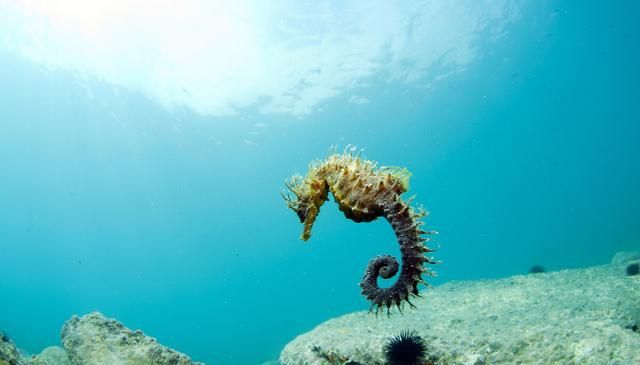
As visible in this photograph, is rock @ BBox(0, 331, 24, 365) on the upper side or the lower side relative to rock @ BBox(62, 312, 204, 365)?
lower

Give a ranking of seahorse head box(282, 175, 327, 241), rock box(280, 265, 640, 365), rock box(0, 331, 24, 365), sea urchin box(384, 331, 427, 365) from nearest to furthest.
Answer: rock box(0, 331, 24, 365) → seahorse head box(282, 175, 327, 241) → rock box(280, 265, 640, 365) → sea urchin box(384, 331, 427, 365)

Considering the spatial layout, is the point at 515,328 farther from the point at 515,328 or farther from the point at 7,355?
the point at 7,355

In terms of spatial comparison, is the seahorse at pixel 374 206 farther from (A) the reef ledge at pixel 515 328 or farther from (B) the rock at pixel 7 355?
(A) the reef ledge at pixel 515 328

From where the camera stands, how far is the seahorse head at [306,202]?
14.1 feet

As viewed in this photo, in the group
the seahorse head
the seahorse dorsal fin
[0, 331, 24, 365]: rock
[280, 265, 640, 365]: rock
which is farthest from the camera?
[280, 265, 640, 365]: rock

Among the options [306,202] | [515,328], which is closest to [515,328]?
[515,328]

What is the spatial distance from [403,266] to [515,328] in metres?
4.48

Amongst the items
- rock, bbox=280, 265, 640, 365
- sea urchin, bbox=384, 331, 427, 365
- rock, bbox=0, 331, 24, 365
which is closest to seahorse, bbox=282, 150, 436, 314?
sea urchin, bbox=384, 331, 427, 365

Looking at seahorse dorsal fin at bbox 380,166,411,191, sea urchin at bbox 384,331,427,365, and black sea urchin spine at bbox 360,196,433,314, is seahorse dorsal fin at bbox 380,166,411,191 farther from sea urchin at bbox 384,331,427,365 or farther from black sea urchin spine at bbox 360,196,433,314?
sea urchin at bbox 384,331,427,365

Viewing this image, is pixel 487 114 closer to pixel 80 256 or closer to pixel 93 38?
pixel 93 38

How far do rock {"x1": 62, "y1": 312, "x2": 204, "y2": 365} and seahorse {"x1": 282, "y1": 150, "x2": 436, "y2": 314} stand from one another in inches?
76.7

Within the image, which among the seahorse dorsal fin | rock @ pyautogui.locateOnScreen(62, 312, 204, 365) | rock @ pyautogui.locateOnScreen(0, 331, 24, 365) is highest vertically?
the seahorse dorsal fin

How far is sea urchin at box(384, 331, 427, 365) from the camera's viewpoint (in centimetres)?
585

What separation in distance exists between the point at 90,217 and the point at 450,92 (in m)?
92.4
